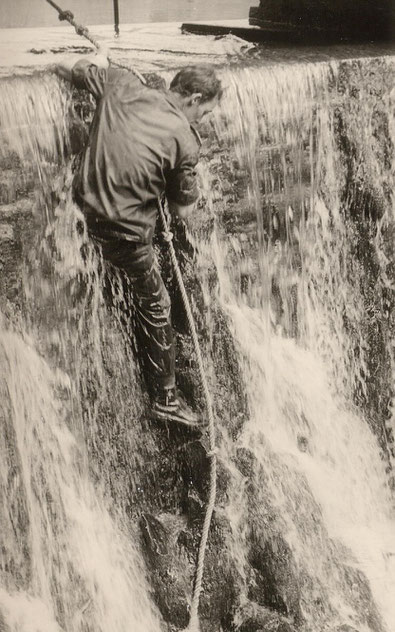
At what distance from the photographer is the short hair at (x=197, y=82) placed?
3146 millimetres

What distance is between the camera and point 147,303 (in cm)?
341

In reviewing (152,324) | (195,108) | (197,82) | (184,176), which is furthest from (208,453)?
(197,82)

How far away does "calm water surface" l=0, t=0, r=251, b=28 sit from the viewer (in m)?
4.25

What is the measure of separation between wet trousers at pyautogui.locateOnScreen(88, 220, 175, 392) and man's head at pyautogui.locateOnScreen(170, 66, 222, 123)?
0.67m

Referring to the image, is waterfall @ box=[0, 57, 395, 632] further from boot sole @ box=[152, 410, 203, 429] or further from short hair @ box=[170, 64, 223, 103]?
short hair @ box=[170, 64, 223, 103]

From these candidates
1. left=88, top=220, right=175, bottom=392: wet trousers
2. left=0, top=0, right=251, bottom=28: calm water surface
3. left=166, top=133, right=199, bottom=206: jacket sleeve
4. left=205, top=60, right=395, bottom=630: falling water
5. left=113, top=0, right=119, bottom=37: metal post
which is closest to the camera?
left=166, top=133, right=199, bottom=206: jacket sleeve

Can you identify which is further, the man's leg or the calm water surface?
the calm water surface

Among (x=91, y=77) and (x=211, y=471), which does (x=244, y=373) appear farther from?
(x=91, y=77)

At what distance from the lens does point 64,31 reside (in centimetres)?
495

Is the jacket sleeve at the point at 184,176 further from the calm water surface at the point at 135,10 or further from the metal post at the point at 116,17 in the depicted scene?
the metal post at the point at 116,17

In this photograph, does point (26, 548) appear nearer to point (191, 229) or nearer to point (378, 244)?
point (191, 229)

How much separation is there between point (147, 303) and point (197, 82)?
3.54ft

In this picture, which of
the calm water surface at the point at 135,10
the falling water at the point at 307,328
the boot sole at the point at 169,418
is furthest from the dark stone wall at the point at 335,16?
the boot sole at the point at 169,418

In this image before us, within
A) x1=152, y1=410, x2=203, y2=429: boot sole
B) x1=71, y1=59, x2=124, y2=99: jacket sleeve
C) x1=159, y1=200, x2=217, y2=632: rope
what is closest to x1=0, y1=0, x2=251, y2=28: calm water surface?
x1=71, y1=59, x2=124, y2=99: jacket sleeve
